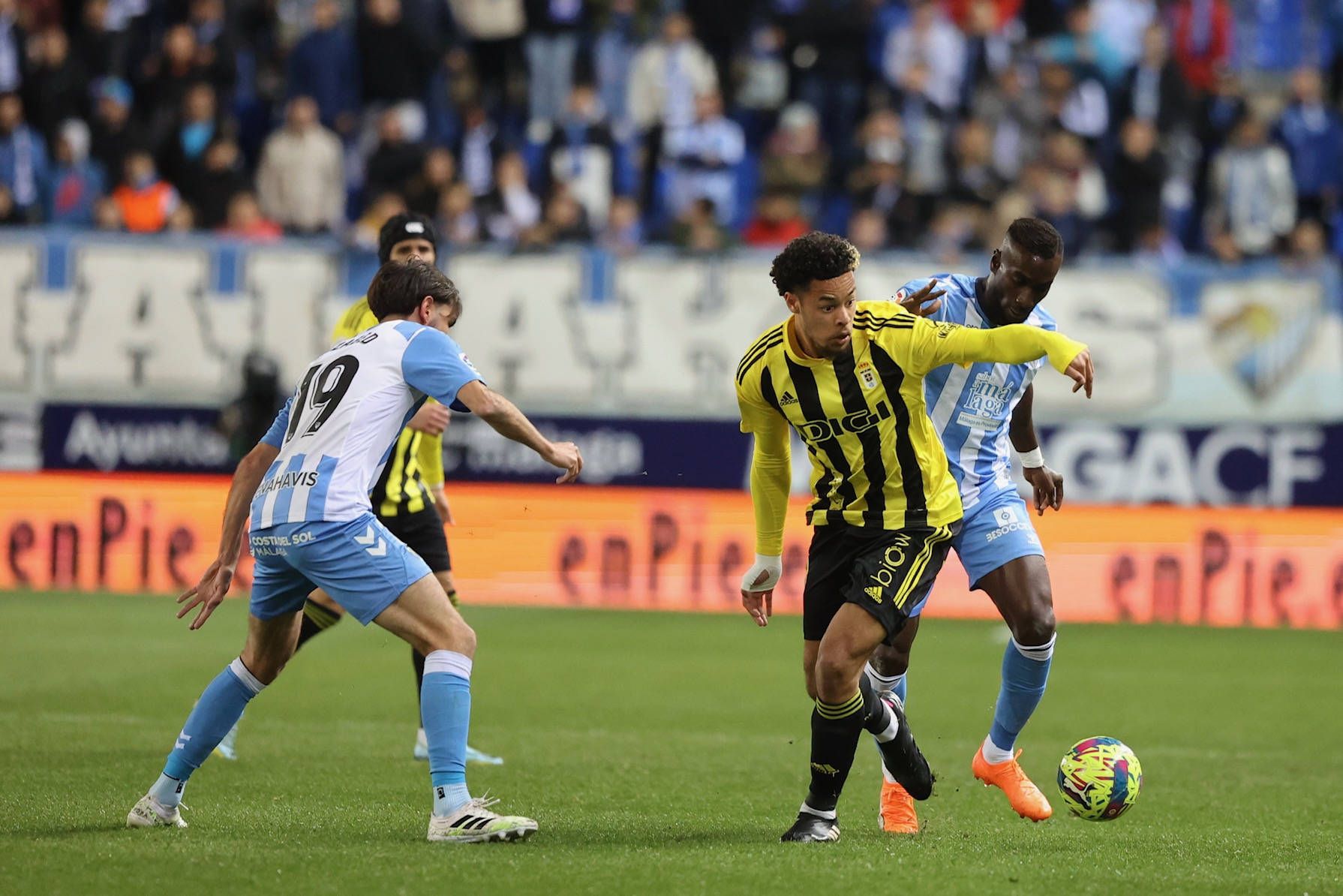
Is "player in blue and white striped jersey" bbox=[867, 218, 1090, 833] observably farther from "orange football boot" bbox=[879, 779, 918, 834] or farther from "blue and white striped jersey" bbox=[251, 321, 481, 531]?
"blue and white striped jersey" bbox=[251, 321, 481, 531]

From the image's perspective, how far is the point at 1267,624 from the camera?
48.2ft

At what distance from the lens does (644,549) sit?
15.2 meters

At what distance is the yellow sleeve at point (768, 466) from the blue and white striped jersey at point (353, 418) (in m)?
1.06

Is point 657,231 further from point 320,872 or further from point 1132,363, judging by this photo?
point 320,872

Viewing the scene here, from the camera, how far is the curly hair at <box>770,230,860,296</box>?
6219 mm

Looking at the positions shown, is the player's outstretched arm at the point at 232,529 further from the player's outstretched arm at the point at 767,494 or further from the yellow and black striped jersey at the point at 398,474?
the yellow and black striped jersey at the point at 398,474

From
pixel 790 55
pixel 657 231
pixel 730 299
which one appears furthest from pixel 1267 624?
pixel 790 55

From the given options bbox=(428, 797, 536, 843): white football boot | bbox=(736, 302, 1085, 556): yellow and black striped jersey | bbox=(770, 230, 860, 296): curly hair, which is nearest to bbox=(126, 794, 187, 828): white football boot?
bbox=(428, 797, 536, 843): white football boot

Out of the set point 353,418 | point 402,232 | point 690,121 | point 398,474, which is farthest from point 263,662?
point 690,121

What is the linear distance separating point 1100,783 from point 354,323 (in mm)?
4154

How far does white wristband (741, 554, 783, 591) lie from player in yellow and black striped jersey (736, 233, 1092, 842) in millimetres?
181

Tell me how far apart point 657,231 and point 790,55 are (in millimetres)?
2978

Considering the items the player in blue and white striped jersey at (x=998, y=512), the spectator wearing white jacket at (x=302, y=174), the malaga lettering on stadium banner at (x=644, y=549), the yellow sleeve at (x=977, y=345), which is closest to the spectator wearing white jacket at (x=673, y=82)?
the spectator wearing white jacket at (x=302, y=174)

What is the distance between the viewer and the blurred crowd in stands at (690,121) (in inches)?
683
